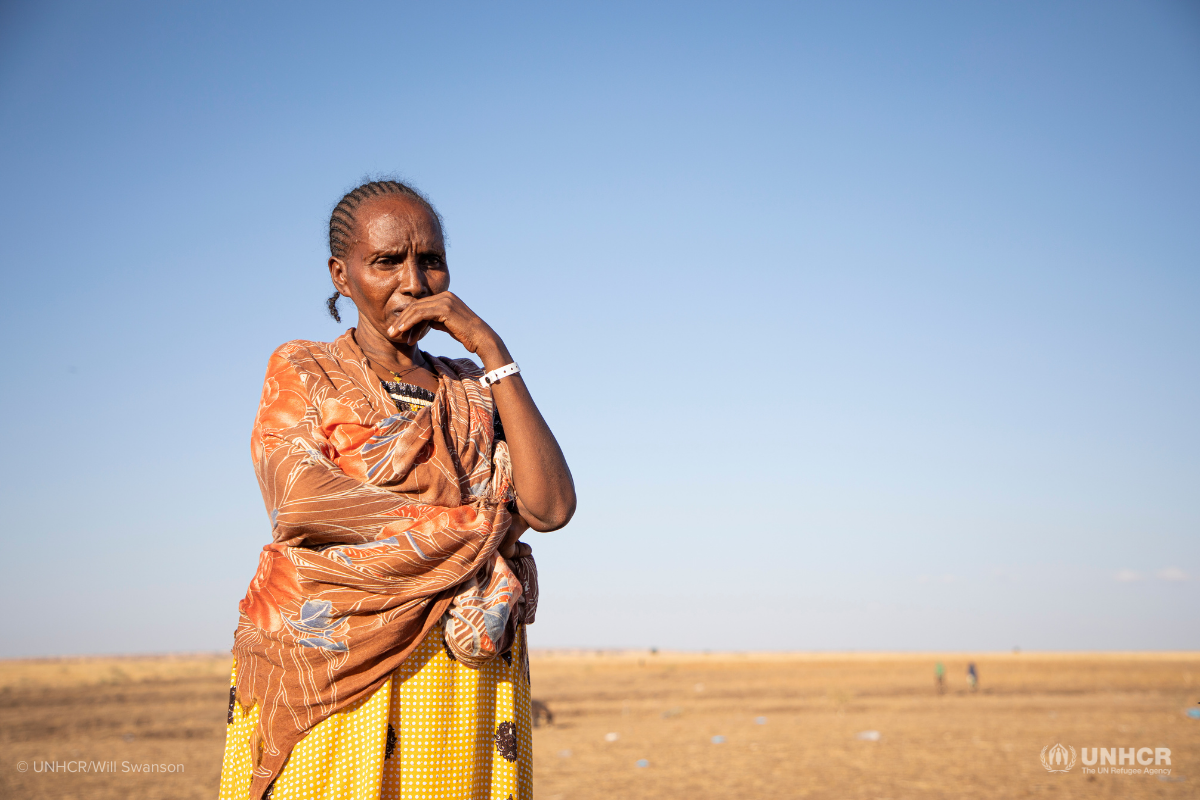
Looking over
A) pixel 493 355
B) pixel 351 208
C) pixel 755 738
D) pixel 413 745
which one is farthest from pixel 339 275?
pixel 755 738

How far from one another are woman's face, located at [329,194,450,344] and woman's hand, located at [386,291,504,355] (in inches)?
1.8

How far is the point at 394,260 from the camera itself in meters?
1.94

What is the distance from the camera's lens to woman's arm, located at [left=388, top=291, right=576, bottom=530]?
1.77 meters

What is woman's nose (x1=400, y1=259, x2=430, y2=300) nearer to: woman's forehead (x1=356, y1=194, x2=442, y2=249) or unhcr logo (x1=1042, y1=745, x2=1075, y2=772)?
woman's forehead (x1=356, y1=194, x2=442, y2=249)

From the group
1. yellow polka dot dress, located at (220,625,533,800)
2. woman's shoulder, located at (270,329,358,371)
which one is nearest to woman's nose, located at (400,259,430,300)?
woman's shoulder, located at (270,329,358,371)

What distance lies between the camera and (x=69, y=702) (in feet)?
103

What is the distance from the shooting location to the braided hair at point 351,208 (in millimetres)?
2008

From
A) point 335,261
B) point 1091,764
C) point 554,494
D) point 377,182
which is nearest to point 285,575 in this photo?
point 554,494

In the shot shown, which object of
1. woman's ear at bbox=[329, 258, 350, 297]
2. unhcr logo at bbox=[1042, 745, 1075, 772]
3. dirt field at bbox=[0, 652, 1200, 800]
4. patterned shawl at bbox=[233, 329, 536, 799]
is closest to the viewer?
patterned shawl at bbox=[233, 329, 536, 799]

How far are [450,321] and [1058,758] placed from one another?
1749cm

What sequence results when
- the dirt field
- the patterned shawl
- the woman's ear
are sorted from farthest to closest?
1. the dirt field
2. the woman's ear
3. the patterned shawl

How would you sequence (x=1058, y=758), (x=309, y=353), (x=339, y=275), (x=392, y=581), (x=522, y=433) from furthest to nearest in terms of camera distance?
1. (x=1058, y=758)
2. (x=339, y=275)
3. (x=309, y=353)
4. (x=522, y=433)
5. (x=392, y=581)

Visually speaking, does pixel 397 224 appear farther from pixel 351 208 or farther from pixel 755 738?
pixel 755 738

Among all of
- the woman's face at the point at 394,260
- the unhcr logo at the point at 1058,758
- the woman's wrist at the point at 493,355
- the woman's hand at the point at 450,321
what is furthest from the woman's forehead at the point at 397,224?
the unhcr logo at the point at 1058,758
